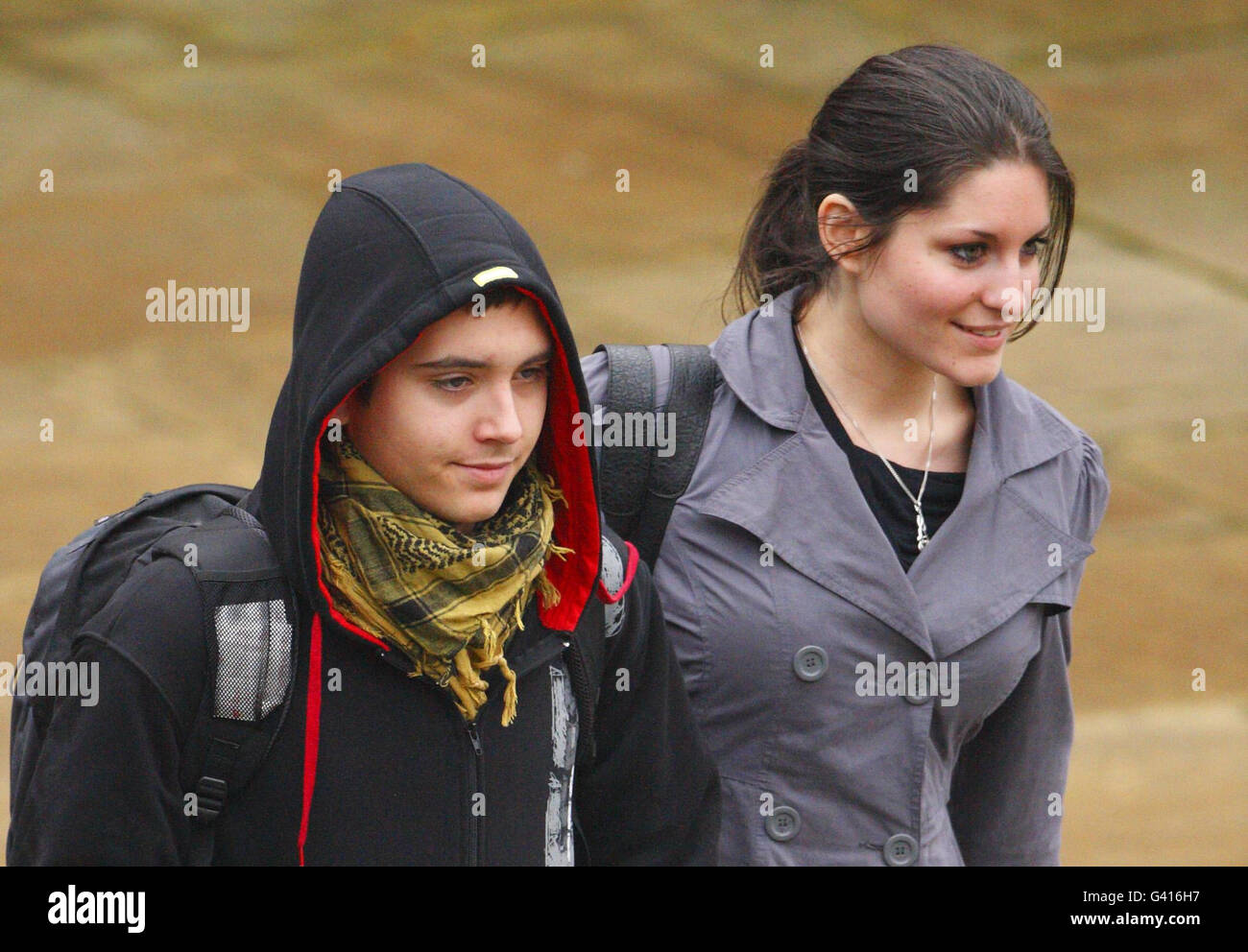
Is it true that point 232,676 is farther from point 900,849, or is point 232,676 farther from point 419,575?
point 900,849

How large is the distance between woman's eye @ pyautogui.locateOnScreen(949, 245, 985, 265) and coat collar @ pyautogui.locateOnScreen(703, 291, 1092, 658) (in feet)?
0.93

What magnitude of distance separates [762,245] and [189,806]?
141 cm

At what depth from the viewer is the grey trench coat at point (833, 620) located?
8.21 ft

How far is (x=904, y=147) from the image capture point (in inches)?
101

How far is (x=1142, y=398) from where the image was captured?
24.1ft

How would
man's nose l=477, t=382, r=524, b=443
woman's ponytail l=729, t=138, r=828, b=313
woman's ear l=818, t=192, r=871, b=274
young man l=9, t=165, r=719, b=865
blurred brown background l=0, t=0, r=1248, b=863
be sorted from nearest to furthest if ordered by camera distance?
young man l=9, t=165, r=719, b=865, man's nose l=477, t=382, r=524, b=443, woman's ear l=818, t=192, r=871, b=274, woman's ponytail l=729, t=138, r=828, b=313, blurred brown background l=0, t=0, r=1248, b=863

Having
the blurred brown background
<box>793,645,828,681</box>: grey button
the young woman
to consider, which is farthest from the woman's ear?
the blurred brown background

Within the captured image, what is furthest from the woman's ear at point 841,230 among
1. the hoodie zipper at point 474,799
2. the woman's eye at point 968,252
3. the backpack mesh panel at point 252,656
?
the backpack mesh panel at point 252,656

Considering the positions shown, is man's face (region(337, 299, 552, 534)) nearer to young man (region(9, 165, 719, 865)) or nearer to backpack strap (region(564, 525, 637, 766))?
young man (region(9, 165, 719, 865))

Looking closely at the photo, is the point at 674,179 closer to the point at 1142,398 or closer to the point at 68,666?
the point at 1142,398

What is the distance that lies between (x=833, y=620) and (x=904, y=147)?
71 centimetres

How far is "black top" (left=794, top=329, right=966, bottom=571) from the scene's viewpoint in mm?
2625

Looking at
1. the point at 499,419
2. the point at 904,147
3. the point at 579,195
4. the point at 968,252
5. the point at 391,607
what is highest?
the point at 579,195

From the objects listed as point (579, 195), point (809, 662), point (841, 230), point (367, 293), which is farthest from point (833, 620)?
point (579, 195)
